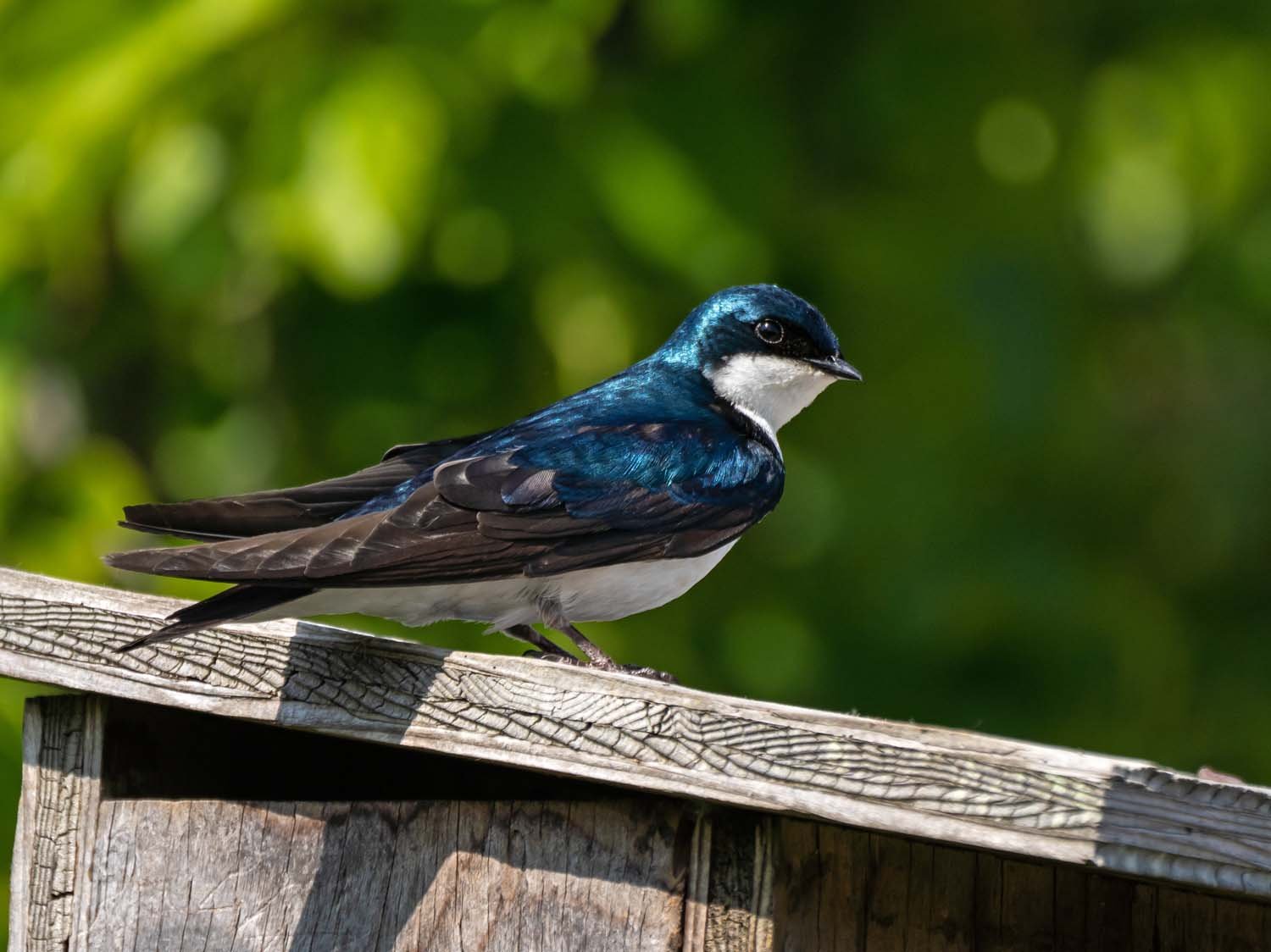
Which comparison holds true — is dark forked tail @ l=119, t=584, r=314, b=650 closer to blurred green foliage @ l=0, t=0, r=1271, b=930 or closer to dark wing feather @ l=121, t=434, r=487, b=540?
dark wing feather @ l=121, t=434, r=487, b=540

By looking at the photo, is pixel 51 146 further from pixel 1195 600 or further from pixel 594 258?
pixel 1195 600

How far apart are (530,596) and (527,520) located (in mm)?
140

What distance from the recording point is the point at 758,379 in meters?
2.81

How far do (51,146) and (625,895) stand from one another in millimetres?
1919

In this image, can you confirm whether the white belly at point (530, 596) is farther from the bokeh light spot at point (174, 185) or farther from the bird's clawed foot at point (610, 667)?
the bokeh light spot at point (174, 185)

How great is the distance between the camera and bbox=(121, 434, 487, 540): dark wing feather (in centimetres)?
200

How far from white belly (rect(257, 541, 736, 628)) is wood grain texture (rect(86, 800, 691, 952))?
0.87 ft

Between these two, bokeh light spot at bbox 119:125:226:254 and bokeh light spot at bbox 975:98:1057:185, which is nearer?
bokeh light spot at bbox 119:125:226:254

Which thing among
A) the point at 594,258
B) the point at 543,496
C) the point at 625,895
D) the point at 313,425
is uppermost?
the point at 594,258

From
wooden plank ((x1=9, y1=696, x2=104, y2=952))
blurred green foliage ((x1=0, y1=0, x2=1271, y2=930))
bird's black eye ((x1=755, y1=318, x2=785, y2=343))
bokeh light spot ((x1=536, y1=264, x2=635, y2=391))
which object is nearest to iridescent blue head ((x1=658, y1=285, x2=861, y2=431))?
bird's black eye ((x1=755, y1=318, x2=785, y2=343))

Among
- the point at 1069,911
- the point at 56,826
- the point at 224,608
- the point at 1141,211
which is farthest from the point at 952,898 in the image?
the point at 1141,211

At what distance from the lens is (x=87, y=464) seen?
3453 mm

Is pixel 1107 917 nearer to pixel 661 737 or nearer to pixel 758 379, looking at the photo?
pixel 661 737

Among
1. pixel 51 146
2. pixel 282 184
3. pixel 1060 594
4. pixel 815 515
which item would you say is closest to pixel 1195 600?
pixel 1060 594
